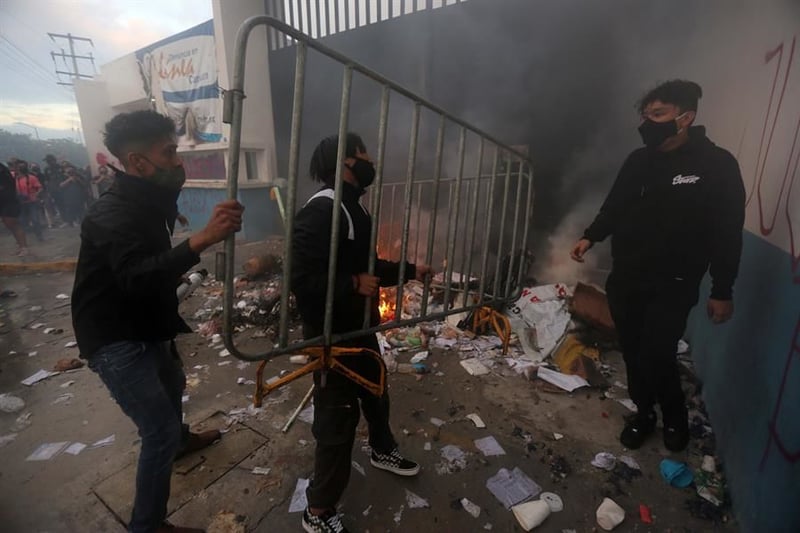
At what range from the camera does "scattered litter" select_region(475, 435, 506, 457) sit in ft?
8.20

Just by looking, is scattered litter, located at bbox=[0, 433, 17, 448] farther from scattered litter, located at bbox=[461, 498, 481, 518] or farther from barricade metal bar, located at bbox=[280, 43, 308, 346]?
scattered litter, located at bbox=[461, 498, 481, 518]

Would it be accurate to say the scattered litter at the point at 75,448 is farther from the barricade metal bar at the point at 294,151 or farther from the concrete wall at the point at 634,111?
the concrete wall at the point at 634,111

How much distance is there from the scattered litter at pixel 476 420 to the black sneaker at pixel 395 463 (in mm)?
680

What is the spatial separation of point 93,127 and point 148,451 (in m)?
18.5

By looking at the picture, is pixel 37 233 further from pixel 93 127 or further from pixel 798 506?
pixel 798 506

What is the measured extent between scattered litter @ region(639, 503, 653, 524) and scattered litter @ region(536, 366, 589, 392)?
1108 millimetres

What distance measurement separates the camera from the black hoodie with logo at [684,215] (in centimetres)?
206

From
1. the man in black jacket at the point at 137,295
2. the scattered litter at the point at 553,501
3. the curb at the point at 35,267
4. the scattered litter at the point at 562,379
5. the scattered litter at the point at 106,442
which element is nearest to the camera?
the man in black jacket at the point at 137,295

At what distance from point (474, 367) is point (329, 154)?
2.56 m

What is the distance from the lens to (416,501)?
2125 millimetres

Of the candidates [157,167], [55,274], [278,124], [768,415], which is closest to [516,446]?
[768,415]

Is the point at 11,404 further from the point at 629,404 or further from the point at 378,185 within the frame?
the point at 629,404

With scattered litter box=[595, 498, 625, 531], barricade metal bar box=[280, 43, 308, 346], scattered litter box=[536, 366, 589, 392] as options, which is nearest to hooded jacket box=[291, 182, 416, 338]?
barricade metal bar box=[280, 43, 308, 346]

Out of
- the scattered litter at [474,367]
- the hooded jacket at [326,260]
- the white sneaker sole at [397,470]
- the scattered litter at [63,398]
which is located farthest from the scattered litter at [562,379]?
the scattered litter at [63,398]
